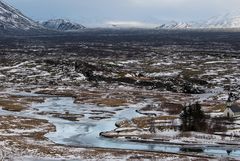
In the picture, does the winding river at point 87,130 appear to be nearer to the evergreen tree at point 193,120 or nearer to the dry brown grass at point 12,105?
the dry brown grass at point 12,105

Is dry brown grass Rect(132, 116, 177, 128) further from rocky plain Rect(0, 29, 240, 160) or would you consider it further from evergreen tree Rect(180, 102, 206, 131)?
evergreen tree Rect(180, 102, 206, 131)

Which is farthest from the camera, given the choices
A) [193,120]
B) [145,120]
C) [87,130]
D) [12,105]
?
[12,105]

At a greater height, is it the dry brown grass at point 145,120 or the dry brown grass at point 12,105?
the dry brown grass at point 145,120

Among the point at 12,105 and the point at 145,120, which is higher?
the point at 145,120

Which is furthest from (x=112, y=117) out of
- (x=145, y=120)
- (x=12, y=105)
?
(x=12, y=105)

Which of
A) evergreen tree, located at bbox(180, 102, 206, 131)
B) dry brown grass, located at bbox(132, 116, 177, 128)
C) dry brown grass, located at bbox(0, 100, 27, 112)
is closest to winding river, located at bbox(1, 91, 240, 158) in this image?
dry brown grass, located at bbox(0, 100, 27, 112)

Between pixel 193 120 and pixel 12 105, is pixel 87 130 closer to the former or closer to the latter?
pixel 193 120

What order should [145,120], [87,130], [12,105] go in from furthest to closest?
[12,105]
[145,120]
[87,130]

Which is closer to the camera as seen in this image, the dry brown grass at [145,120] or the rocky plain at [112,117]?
the rocky plain at [112,117]

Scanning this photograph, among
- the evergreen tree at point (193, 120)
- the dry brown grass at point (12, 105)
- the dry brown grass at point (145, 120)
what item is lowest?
the dry brown grass at point (12, 105)

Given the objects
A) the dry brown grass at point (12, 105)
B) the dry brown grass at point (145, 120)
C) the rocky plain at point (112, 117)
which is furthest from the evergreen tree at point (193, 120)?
the dry brown grass at point (12, 105)

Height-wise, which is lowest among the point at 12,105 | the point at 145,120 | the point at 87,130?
the point at 12,105

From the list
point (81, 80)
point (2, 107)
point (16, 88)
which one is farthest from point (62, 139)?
point (81, 80)
